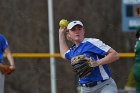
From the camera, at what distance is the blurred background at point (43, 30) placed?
11.9 metres

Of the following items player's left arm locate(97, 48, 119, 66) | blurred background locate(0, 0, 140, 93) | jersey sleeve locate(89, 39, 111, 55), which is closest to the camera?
player's left arm locate(97, 48, 119, 66)

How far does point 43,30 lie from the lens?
495 inches

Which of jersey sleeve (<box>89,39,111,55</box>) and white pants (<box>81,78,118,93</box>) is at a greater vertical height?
jersey sleeve (<box>89,39,111,55</box>)

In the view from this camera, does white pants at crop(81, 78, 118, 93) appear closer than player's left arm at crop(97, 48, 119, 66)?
No

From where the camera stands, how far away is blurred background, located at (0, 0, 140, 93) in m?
11.9

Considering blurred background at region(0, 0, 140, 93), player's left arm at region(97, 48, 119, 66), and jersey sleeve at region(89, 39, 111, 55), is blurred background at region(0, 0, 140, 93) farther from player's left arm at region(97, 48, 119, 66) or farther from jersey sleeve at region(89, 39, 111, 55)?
player's left arm at region(97, 48, 119, 66)

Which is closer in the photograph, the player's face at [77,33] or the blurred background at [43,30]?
the player's face at [77,33]

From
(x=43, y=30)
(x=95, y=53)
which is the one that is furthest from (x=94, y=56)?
(x=43, y=30)

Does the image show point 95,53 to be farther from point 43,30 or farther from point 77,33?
point 43,30

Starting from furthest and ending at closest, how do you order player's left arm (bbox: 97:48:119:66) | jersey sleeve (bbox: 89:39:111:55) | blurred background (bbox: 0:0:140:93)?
blurred background (bbox: 0:0:140:93) < jersey sleeve (bbox: 89:39:111:55) < player's left arm (bbox: 97:48:119:66)

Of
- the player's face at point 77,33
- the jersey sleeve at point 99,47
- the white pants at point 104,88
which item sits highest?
the player's face at point 77,33

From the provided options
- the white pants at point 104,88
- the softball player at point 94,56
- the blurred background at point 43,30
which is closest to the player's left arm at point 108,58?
the softball player at point 94,56

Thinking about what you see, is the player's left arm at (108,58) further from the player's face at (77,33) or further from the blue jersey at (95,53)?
the player's face at (77,33)

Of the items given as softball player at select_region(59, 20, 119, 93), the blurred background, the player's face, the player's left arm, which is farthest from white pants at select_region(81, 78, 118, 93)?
the blurred background
